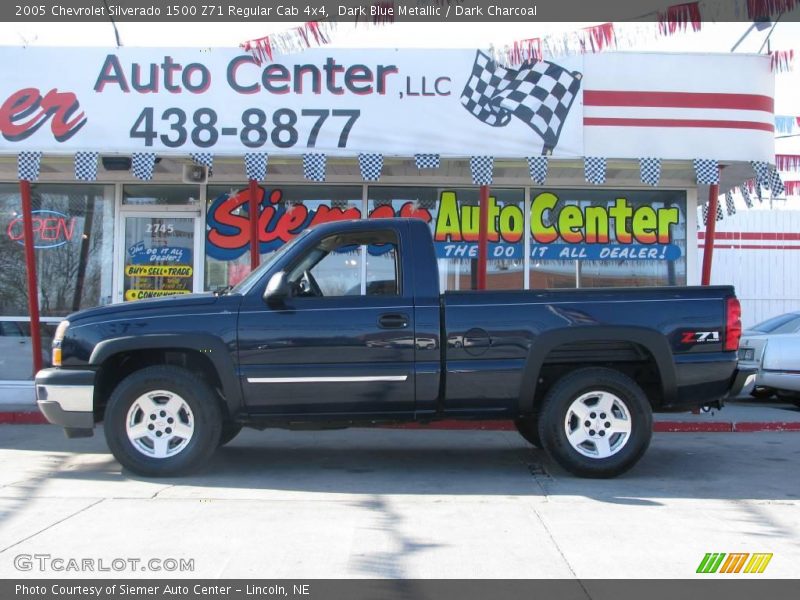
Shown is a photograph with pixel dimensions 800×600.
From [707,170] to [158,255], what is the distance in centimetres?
748

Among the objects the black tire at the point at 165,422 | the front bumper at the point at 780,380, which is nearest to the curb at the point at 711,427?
the front bumper at the point at 780,380

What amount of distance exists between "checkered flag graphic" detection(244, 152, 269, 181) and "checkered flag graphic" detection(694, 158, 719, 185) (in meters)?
5.17

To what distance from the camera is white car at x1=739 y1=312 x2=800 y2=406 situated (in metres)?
11.1

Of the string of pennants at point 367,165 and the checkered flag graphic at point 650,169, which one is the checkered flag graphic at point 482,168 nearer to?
the string of pennants at point 367,165

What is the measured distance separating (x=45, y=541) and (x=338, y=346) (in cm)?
251

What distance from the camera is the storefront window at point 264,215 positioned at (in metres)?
11.4

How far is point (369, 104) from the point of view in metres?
9.48

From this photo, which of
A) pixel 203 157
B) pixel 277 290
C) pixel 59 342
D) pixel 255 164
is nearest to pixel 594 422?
pixel 277 290

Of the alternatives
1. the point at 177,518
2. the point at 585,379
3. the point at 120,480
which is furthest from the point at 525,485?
the point at 120,480

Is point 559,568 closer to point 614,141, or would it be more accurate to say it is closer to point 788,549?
point 788,549

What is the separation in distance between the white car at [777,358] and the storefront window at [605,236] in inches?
60.4

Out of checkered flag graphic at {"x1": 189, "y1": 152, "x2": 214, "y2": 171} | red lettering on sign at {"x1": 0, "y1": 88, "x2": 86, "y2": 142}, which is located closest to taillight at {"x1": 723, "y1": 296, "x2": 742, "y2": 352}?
checkered flag graphic at {"x1": 189, "y1": 152, "x2": 214, "y2": 171}

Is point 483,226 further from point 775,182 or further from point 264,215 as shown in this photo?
point 775,182
